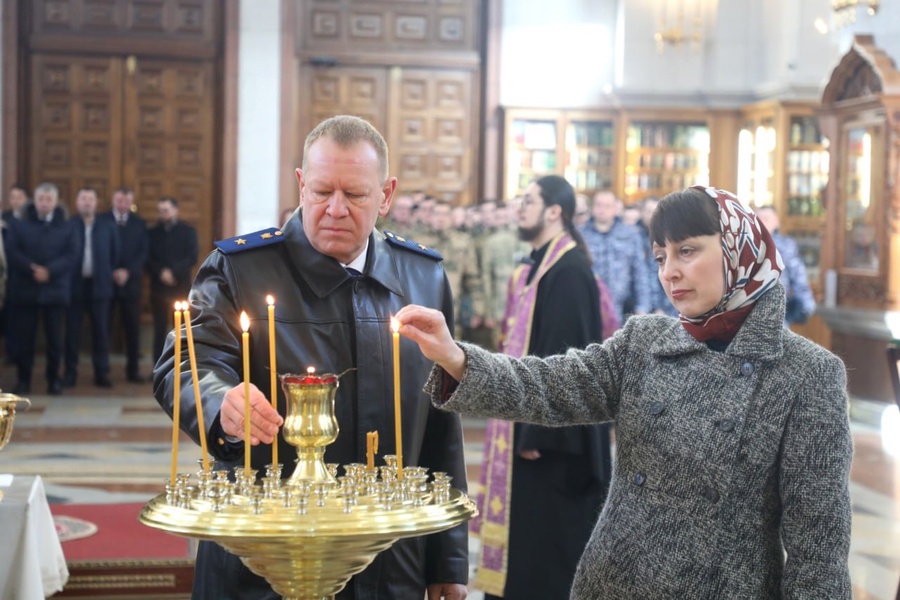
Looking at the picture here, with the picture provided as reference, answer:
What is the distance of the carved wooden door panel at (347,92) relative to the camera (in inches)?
644

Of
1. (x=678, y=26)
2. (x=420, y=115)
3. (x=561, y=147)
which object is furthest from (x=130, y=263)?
(x=678, y=26)

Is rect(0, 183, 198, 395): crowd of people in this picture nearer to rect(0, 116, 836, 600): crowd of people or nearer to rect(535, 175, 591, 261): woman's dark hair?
rect(535, 175, 591, 261): woman's dark hair

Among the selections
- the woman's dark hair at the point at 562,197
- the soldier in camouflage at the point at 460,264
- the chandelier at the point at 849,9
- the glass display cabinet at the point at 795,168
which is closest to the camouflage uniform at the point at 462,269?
the soldier in camouflage at the point at 460,264

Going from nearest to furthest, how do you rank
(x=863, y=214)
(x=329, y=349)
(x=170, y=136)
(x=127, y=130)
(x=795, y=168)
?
(x=329, y=349)
(x=863, y=214)
(x=795, y=168)
(x=127, y=130)
(x=170, y=136)

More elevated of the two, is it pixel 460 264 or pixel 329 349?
pixel 329 349

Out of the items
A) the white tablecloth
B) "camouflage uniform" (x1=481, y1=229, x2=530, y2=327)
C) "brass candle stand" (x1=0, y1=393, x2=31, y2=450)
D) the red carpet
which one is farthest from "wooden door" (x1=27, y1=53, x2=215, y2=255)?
the white tablecloth

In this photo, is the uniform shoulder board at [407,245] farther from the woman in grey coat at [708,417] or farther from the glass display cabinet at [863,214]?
the glass display cabinet at [863,214]

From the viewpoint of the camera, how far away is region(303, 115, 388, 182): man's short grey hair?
8.32ft

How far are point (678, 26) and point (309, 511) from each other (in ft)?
49.8

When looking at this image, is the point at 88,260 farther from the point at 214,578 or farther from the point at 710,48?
the point at 214,578

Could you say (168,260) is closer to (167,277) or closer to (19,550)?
(167,277)

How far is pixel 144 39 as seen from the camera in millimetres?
15906

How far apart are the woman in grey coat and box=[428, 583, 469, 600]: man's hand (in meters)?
0.32

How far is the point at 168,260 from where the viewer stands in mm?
13633
